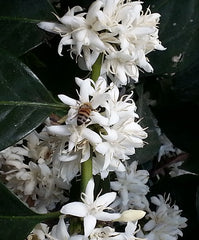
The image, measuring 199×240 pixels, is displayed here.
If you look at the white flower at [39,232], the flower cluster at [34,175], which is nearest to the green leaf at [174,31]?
the flower cluster at [34,175]

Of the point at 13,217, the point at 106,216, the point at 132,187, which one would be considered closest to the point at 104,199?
the point at 106,216

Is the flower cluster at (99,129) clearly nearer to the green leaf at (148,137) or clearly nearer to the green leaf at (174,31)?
the green leaf at (174,31)

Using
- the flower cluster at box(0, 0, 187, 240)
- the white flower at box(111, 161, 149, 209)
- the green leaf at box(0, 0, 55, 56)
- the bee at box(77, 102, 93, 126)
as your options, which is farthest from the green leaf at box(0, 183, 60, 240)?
the white flower at box(111, 161, 149, 209)

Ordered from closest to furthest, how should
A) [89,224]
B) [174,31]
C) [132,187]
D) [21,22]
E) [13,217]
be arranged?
1. [89,224]
2. [13,217]
3. [21,22]
4. [174,31]
5. [132,187]

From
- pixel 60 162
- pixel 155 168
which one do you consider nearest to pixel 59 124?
pixel 60 162

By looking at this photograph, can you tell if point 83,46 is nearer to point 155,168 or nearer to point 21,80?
point 21,80

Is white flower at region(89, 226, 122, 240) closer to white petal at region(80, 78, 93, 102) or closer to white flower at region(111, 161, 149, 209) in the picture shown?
white petal at region(80, 78, 93, 102)

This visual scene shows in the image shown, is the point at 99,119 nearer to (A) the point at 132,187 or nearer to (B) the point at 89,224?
(B) the point at 89,224
